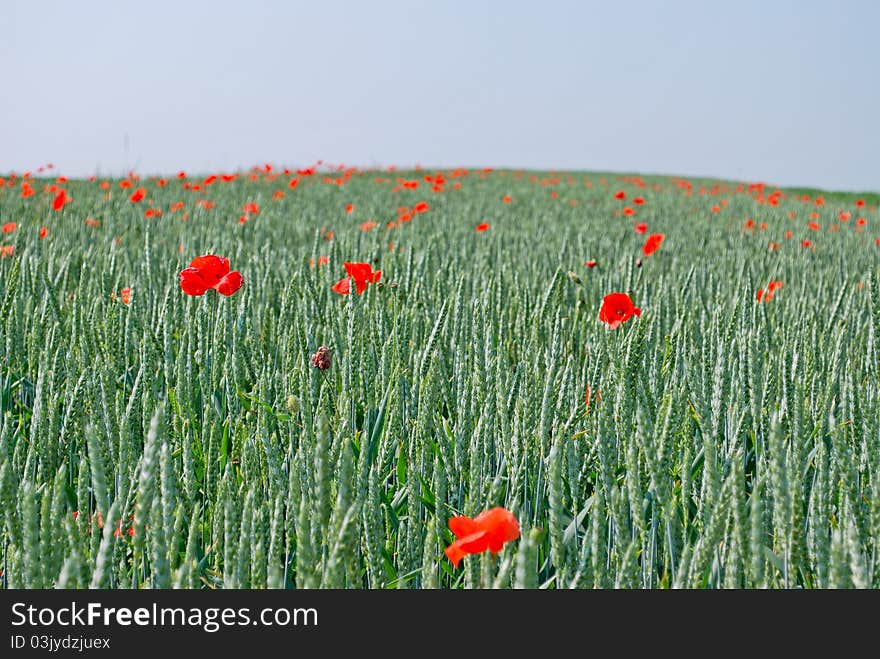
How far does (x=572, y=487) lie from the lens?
1.39 meters

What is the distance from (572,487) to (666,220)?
6.74 m

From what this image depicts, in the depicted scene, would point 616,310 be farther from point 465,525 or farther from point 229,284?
point 465,525

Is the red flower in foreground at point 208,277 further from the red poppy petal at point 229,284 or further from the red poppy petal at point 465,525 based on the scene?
the red poppy petal at point 465,525

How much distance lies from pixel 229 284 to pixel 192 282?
0.09 meters

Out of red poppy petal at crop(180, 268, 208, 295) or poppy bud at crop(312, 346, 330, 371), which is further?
red poppy petal at crop(180, 268, 208, 295)

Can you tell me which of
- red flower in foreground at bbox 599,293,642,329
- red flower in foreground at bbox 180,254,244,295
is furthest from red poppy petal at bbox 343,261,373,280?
red flower in foreground at bbox 599,293,642,329

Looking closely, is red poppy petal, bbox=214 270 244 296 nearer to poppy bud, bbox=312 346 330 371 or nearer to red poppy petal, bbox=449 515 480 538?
poppy bud, bbox=312 346 330 371

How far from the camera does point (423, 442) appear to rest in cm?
143

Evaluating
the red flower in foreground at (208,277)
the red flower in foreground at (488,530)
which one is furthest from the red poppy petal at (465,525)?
the red flower in foreground at (208,277)

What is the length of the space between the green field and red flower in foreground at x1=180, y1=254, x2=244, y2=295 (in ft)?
0.20

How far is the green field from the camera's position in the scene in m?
0.97

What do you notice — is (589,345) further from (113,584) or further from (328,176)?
(328,176)

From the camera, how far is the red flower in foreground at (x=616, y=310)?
1.90 meters

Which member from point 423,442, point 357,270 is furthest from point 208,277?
point 423,442
